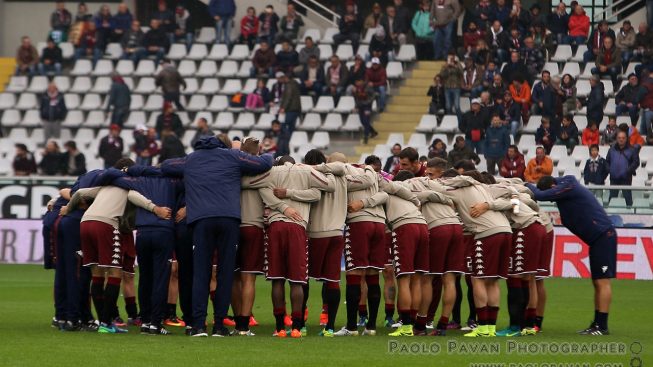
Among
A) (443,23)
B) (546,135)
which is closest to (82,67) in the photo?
(443,23)

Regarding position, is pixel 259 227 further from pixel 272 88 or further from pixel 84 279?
pixel 272 88

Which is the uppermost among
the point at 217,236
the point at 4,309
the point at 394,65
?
the point at 394,65

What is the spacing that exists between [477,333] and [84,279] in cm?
496

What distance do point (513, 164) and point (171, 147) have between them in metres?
8.38

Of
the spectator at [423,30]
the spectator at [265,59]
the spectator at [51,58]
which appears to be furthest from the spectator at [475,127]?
the spectator at [51,58]

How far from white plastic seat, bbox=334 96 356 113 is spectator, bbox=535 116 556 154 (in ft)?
17.9

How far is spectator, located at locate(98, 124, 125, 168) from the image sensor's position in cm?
3503

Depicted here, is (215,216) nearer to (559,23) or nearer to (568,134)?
(568,134)

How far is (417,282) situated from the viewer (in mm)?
17422

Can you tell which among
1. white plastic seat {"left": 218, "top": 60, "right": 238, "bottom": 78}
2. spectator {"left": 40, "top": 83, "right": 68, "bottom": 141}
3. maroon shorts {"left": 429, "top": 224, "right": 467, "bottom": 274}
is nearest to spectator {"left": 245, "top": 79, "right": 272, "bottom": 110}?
white plastic seat {"left": 218, "top": 60, "right": 238, "bottom": 78}

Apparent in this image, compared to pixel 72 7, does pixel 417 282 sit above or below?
below

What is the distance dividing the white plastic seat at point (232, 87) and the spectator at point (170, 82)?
1.18 meters

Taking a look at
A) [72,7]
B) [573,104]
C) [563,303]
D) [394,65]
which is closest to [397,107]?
[394,65]

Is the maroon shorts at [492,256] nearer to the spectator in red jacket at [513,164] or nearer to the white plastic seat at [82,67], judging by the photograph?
the spectator in red jacket at [513,164]
